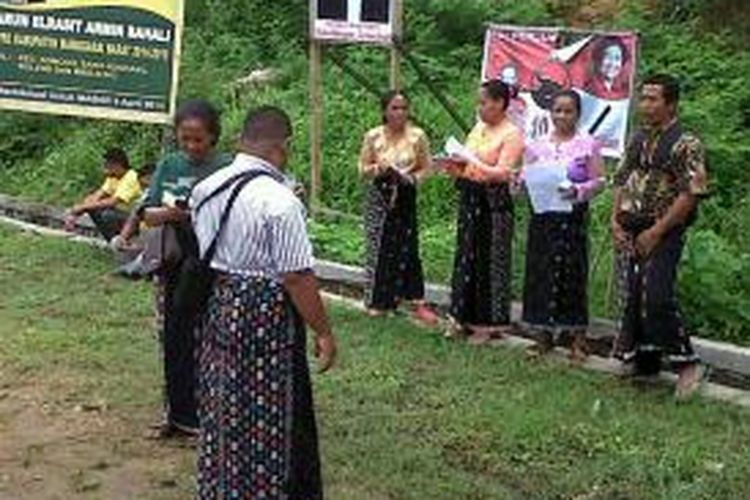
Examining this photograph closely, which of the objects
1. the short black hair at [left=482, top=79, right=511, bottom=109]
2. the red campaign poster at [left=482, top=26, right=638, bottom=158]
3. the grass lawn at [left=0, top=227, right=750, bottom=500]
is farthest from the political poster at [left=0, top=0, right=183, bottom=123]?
the short black hair at [left=482, top=79, right=511, bottom=109]

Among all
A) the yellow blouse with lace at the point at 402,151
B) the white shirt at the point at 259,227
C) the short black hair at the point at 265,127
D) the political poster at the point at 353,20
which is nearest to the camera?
the white shirt at the point at 259,227

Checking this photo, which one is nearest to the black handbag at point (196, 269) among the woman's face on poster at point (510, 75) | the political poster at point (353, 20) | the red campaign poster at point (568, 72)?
the red campaign poster at point (568, 72)

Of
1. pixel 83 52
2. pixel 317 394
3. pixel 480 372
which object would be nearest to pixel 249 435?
pixel 317 394

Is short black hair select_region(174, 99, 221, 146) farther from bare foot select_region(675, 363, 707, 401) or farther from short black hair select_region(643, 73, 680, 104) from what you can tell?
bare foot select_region(675, 363, 707, 401)

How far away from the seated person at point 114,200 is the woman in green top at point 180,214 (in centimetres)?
495

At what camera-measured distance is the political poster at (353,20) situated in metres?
10.5

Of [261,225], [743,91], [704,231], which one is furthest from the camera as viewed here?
[743,91]

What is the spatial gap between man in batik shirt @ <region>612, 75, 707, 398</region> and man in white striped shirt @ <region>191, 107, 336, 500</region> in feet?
8.79

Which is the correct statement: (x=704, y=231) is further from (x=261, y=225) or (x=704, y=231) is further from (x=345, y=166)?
(x=261, y=225)

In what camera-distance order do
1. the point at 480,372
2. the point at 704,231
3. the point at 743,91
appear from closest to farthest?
1. the point at 480,372
2. the point at 704,231
3. the point at 743,91

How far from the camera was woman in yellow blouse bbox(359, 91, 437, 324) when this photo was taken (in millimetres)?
9188

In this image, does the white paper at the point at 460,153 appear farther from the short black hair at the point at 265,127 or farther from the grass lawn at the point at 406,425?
the short black hair at the point at 265,127

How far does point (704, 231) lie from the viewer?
9.72 m

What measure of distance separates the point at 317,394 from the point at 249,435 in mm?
2370
